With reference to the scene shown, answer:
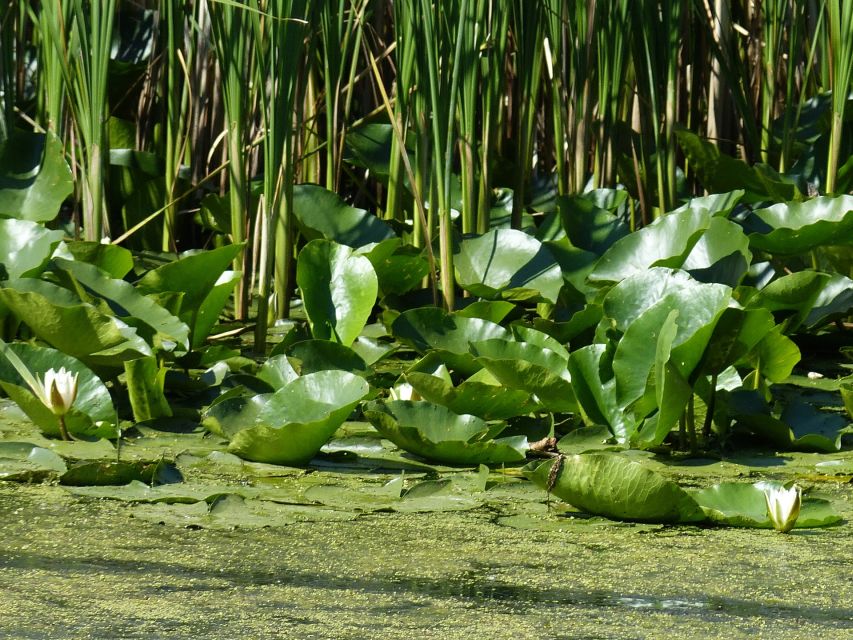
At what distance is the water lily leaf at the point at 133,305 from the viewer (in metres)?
1.85

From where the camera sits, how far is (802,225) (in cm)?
227

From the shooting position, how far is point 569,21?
273 centimetres

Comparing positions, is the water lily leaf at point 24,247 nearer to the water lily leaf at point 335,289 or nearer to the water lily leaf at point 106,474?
the water lily leaf at point 335,289

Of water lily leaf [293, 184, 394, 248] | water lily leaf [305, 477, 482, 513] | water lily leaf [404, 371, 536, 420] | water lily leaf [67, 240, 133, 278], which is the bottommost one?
water lily leaf [305, 477, 482, 513]

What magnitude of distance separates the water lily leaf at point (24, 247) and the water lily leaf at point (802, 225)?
1356mm

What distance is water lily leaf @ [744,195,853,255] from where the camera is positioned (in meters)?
2.14

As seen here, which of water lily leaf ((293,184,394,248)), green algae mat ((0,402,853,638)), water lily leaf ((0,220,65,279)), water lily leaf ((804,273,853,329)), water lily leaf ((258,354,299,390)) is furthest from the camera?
water lily leaf ((293,184,394,248))

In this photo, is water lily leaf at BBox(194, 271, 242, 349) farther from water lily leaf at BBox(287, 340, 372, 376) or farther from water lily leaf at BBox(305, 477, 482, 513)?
water lily leaf at BBox(305, 477, 482, 513)

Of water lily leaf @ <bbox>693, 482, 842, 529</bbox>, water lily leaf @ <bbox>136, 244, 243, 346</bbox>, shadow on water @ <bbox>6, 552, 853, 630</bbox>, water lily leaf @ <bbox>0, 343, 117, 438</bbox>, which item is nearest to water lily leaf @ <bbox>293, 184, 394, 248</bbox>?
water lily leaf @ <bbox>136, 244, 243, 346</bbox>

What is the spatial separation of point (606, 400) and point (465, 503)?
389 millimetres

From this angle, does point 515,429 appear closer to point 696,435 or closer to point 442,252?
point 696,435

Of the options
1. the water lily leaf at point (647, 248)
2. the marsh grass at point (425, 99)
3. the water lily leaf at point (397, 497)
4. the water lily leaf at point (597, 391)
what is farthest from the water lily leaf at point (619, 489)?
the marsh grass at point (425, 99)

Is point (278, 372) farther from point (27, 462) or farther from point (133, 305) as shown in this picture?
point (27, 462)

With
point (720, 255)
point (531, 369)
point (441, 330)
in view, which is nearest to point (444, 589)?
point (531, 369)
